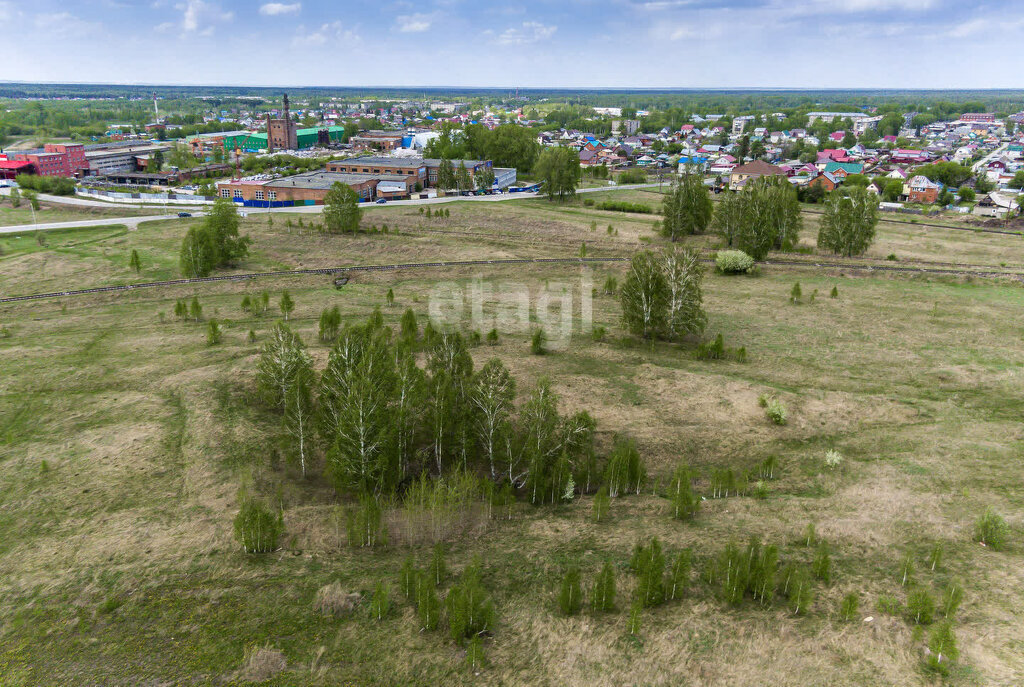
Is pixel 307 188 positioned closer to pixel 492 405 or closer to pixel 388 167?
pixel 388 167

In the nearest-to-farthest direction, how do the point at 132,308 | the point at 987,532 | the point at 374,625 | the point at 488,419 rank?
the point at 374,625
the point at 987,532
the point at 488,419
the point at 132,308

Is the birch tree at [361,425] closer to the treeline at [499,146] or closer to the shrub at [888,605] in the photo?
the shrub at [888,605]

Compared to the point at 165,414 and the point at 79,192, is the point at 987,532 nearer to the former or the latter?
the point at 165,414

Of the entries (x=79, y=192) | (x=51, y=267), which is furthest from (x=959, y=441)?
(x=79, y=192)

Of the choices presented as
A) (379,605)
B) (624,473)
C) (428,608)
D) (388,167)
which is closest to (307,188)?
(388,167)

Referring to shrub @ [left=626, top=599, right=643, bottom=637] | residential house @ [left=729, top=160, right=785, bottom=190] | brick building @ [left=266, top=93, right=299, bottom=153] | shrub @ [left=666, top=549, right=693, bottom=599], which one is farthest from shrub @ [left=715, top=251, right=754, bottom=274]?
brick building @ [left=266, top=93, right=299, bottom=153]
